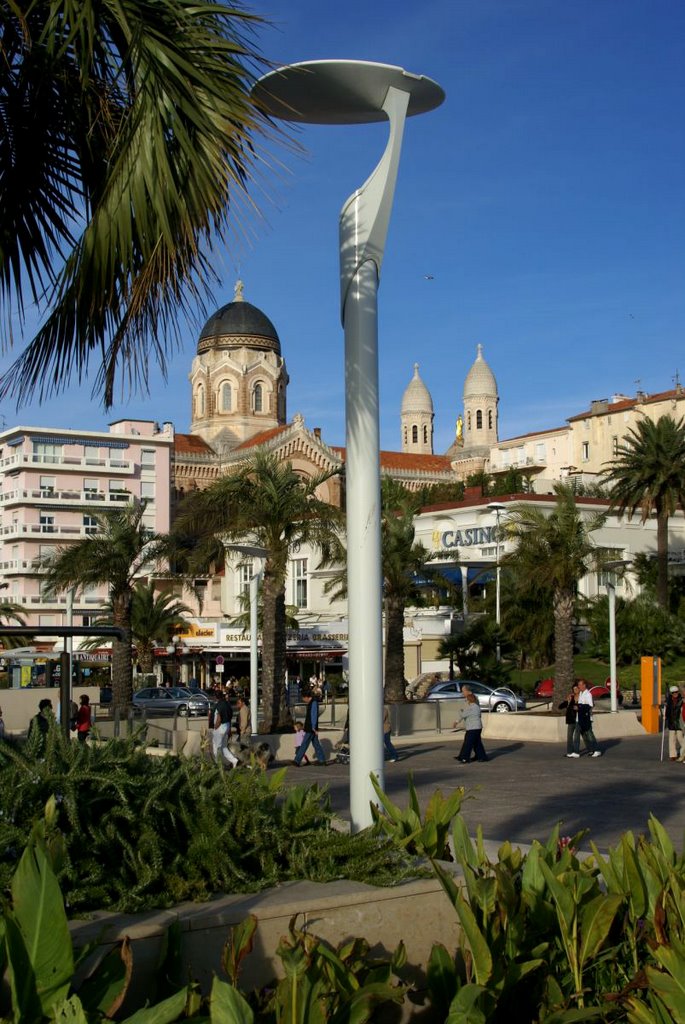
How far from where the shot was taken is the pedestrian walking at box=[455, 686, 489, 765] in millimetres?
22062

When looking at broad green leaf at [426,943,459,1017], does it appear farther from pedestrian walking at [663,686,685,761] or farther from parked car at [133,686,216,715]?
parked car at [133,686,216,715]

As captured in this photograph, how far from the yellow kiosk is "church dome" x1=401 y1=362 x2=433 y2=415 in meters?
129

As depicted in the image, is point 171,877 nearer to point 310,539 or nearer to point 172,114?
point 172,114

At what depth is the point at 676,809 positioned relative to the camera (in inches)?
607

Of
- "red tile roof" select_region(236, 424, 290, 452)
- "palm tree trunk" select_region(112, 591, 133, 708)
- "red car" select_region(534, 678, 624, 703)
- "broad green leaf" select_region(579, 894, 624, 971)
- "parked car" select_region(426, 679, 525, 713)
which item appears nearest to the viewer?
"broad green leaf" select_region(579, 894, 624, 971)

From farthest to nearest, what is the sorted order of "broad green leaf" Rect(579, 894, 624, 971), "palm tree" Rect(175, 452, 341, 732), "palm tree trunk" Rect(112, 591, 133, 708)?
"palm tree trunk" Rect(112, 591, 133, 708) < "palm tree" Rect(175, 452, 341, 732) < "broad green leaf" Rect(579, 894, 624, 971)

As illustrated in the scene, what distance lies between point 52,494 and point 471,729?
57.5 meters

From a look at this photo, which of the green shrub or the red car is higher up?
the green shrub

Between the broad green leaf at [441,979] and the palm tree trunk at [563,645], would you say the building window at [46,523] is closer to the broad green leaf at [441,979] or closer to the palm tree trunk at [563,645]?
the palm tree trunk at [563,645]

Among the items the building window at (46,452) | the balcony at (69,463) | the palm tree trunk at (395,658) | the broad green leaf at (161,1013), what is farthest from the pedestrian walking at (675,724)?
the building window at (46,452)

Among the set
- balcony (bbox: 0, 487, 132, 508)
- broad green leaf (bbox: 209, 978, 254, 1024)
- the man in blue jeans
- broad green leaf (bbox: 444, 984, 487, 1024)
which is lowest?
the man in blue jeans

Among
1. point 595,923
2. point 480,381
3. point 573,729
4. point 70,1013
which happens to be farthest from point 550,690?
point 480,381

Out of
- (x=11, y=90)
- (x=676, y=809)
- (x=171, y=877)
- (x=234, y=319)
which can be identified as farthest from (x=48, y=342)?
(x=234, y=319)

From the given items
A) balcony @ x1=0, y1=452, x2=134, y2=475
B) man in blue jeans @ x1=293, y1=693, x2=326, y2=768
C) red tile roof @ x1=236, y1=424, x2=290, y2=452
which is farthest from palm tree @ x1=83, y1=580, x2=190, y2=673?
red tile roof @ x1=236, y1=424, x2=290, y2=452
